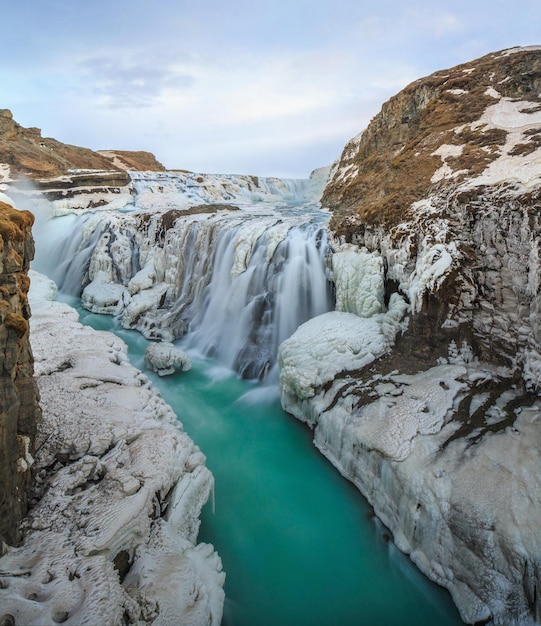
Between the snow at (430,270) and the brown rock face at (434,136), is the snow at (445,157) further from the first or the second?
the snow at (430,270)

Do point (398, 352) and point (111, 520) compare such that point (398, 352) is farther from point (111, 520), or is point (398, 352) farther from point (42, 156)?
point (42, 156)

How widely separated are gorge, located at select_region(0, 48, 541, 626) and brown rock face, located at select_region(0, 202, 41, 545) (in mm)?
61

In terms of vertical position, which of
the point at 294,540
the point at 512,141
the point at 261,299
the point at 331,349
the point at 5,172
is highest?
the point at 512,141

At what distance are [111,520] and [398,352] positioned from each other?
→ 4.52m

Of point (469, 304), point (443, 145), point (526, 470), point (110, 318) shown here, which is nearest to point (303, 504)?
point (526, 470)

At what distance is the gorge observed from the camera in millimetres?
3504

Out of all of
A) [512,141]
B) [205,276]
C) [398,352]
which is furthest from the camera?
[205,276]

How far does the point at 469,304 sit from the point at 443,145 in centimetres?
452

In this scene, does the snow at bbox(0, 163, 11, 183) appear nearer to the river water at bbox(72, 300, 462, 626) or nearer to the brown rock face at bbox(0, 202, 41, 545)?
the river water at bbox(72, 300, 462, 626)

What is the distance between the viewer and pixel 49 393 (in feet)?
15.9

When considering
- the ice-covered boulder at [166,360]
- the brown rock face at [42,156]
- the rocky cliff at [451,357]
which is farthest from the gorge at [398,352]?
the brown rock face at [42,156]

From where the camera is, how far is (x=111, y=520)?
3.33 metres

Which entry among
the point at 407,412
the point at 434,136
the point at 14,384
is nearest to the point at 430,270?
the point at 407,412

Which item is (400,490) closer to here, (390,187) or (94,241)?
(390,187)
